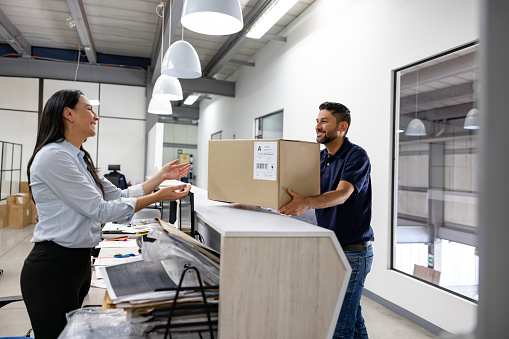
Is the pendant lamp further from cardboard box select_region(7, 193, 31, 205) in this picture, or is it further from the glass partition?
cardboard box select_region(7, 193, 31, 205)

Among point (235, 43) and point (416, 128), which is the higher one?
point (235, 43)

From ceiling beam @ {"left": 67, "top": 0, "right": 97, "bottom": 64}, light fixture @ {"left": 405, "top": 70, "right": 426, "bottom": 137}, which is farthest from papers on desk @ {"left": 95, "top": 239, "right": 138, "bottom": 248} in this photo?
ceiling beam @ {"left": 67, "top": 0, "right": 97, "bottom": 64}

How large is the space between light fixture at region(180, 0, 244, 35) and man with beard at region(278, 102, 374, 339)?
76cm

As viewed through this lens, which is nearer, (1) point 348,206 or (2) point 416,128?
(1) point 348,206

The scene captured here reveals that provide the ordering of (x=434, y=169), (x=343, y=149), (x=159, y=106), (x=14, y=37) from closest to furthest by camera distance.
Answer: (x=343, y=149) → (x=434, y=169) → (x=159, y=106) → (x=14, y=37)

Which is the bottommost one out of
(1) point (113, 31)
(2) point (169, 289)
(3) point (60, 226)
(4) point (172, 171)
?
(2) point (169, 289)

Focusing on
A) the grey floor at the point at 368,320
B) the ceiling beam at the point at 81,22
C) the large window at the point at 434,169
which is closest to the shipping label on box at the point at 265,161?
the grey floor at the point at 368,320

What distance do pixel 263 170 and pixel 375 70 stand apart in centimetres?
286

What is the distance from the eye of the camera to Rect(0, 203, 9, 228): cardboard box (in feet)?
22.8

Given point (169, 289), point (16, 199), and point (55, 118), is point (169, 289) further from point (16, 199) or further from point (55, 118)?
point (16, 199)

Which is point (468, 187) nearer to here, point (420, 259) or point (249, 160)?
point (420, 259)

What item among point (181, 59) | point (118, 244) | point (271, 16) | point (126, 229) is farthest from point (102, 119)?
point (118, 244)

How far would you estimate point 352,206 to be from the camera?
1808mm

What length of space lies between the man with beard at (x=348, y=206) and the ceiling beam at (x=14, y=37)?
6.16 metres
